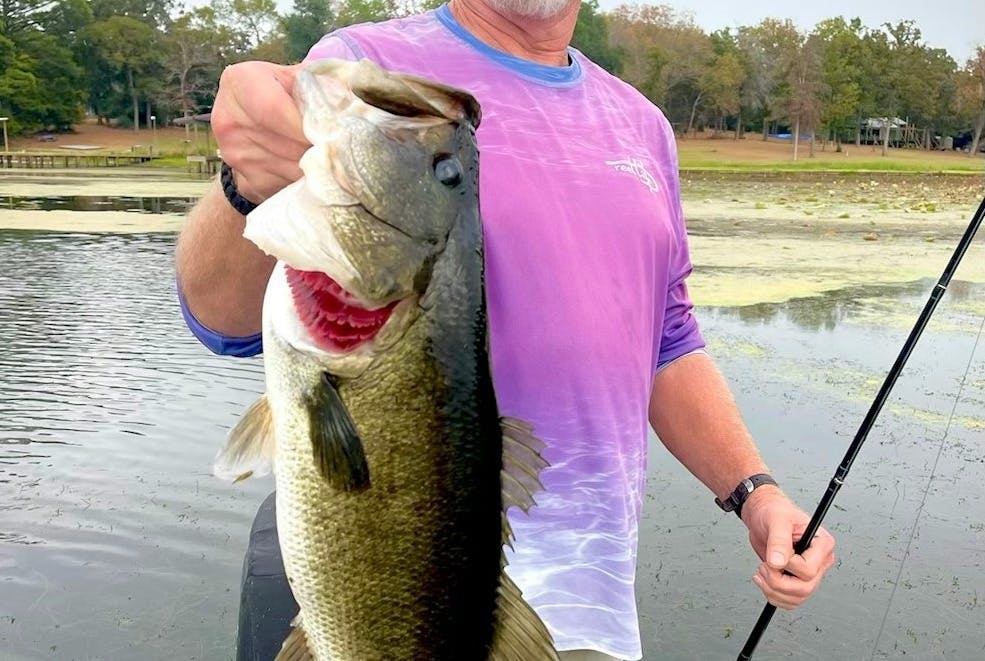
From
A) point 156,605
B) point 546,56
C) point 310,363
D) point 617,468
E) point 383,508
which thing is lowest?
point 156,605

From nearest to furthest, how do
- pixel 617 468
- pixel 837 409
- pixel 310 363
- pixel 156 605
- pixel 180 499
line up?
1. pixel 310 363
2. pixel 617 468
3. pixel 156 605
4. pixel 180 499
5. pixel 837 409

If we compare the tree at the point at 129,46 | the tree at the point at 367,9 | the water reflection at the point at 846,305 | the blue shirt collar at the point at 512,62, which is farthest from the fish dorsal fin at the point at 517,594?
the tree at the point at 367,9

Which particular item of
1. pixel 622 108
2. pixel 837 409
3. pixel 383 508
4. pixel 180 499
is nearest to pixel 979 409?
pixel 837 409

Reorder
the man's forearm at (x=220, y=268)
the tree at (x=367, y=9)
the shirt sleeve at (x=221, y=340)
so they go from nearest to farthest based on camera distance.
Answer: the man's forearm at (x=220, y=268) → the shirt sleeve at (x=221, y=340) → the tree at (x=367, y=9)

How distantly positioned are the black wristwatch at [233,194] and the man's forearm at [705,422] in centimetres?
126

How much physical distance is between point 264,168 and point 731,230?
2048 cm

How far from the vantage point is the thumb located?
209cm

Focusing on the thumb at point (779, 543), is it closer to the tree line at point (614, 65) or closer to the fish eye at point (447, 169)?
the fish eye at point (447, 169)

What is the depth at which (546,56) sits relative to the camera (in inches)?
85.7

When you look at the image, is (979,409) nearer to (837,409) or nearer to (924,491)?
(837,409)

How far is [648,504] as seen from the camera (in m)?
5.79

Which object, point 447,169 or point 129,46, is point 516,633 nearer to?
point 447,169

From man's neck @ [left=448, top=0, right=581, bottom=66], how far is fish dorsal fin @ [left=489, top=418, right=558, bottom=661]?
1.00 metres

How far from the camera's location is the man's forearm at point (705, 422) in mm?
2383
